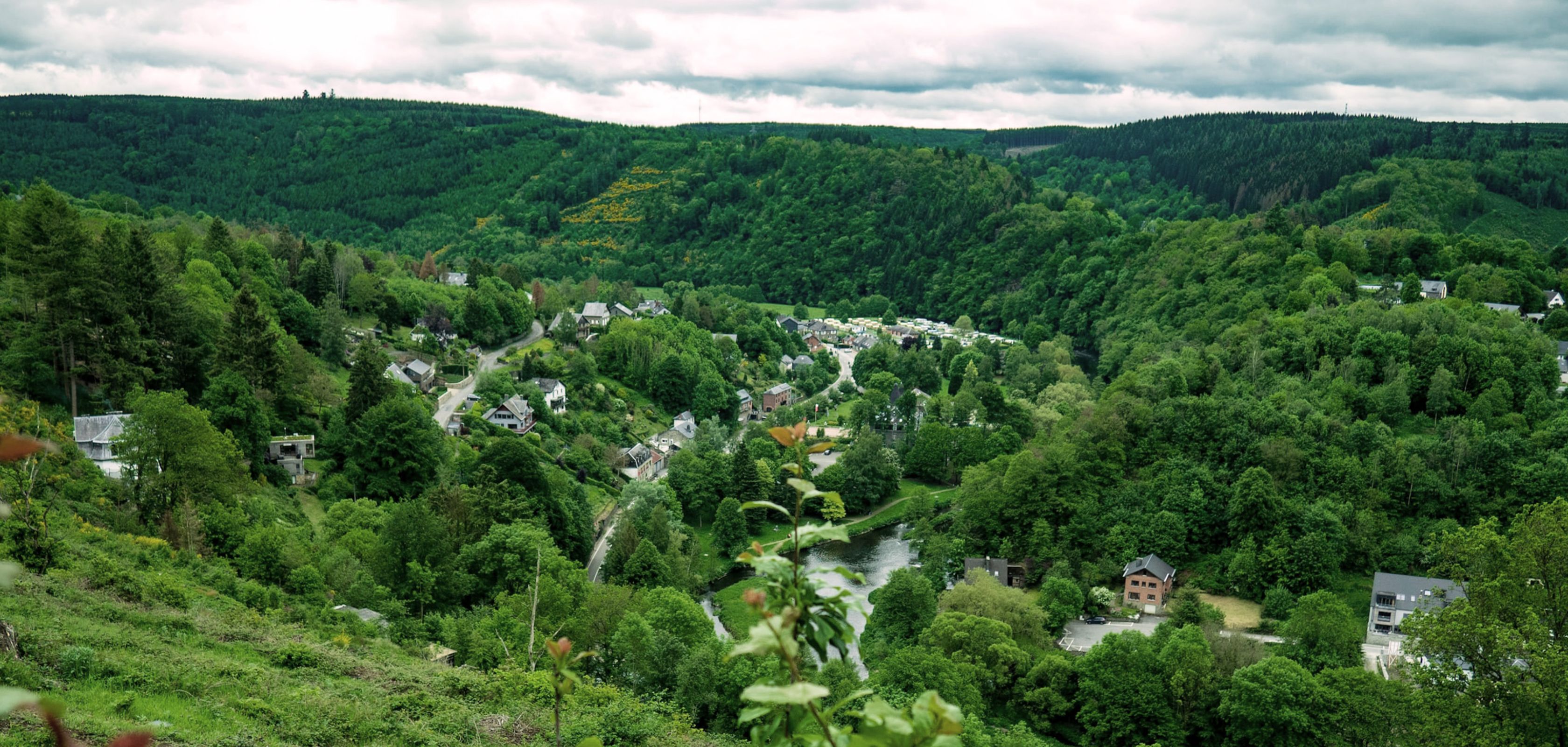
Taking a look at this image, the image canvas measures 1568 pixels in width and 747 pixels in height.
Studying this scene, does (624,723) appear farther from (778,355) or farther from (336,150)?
(336,150)

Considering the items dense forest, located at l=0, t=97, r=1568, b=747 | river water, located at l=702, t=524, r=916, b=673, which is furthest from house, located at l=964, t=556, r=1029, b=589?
river water, located at l=702, t=524, r=916, b=673

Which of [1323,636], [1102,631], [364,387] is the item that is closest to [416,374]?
[364,387]

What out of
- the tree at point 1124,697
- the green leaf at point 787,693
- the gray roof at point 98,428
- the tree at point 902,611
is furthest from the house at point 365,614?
the green leaf at point 787,693

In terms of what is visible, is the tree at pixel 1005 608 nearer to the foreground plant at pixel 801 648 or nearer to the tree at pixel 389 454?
the tree at pixel 389 454

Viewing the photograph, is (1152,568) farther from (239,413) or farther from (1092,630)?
(239,413)

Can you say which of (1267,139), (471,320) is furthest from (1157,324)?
(1267,139)

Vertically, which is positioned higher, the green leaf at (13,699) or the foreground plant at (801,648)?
the green leaf at (13,699)
